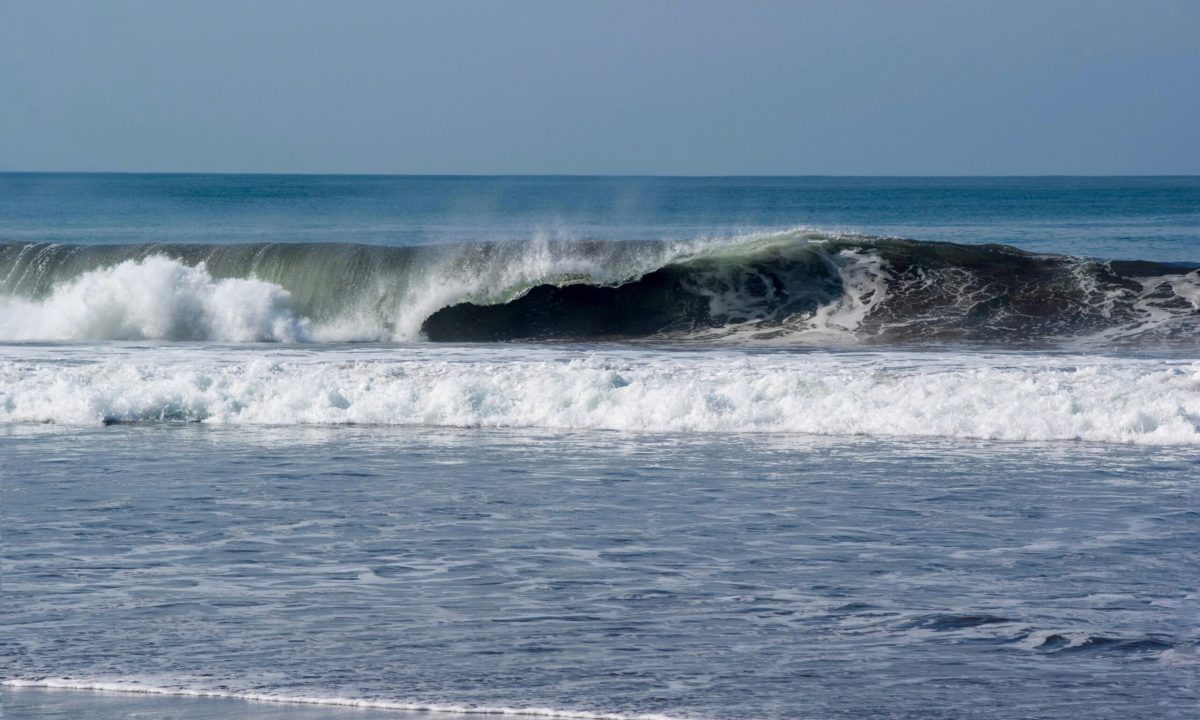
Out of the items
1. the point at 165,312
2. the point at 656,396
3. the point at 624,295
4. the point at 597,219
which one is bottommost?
the point at 656,396

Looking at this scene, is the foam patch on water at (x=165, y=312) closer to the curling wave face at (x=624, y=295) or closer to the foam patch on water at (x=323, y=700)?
the curling wave face at (x=624, y=295)

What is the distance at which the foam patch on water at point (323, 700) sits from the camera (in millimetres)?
5445

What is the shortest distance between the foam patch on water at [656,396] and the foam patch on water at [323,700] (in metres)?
7.98

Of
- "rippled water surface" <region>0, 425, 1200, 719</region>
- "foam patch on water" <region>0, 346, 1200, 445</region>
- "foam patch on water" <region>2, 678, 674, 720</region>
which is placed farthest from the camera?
"foam patch on water" <region>0, 346, 1200, 445</region>

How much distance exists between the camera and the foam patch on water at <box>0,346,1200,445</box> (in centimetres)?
1306

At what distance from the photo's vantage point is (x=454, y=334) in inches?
886

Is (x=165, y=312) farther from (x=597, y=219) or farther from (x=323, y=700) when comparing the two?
(x=597, y=219)

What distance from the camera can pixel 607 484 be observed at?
34.0ft

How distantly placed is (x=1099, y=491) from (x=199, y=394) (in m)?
8.79

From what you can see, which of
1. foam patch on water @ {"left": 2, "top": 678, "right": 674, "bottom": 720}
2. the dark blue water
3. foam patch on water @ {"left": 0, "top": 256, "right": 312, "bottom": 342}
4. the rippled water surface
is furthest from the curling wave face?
foam patch on water @ {"left": 2, "top": 678, "right": 674, "bottom": 720}

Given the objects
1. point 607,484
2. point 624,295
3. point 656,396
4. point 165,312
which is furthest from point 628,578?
point 165,312

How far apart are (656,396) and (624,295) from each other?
9.49 metres

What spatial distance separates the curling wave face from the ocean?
87 millimetres

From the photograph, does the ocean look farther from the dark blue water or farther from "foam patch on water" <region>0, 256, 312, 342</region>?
the dark blue water
